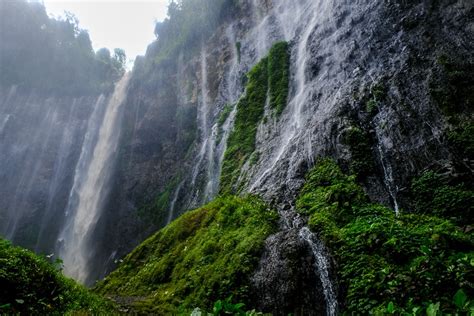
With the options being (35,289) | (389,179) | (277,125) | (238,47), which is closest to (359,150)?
(389,179)

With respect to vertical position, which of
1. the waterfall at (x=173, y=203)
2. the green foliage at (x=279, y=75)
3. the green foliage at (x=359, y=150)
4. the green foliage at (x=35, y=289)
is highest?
the green foliage at (x=279, y=75)

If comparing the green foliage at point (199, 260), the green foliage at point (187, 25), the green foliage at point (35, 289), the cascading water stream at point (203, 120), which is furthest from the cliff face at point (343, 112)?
the green foliage at point (187, 25)

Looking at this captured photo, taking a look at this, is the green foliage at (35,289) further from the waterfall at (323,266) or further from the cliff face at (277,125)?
the waterfall at (323,266)

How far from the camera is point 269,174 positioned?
1152cm

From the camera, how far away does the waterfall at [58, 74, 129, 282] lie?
911 inches

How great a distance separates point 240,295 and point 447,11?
962 cm

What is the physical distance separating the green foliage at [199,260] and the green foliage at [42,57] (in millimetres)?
26095

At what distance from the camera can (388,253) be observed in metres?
6.46

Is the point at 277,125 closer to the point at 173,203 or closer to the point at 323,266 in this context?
the point at 323,266

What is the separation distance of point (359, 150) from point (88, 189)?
22125 mm

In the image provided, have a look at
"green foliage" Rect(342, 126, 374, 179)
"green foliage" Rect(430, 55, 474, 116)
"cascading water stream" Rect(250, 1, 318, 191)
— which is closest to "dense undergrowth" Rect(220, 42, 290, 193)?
"cascading water stream" Rect(250, 1, 318, 191)

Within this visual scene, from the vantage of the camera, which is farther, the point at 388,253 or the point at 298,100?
the point at 298,100

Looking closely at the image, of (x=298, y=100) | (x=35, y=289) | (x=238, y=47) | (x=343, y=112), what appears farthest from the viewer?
(x=238, y=47)

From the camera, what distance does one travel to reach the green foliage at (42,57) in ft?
116
